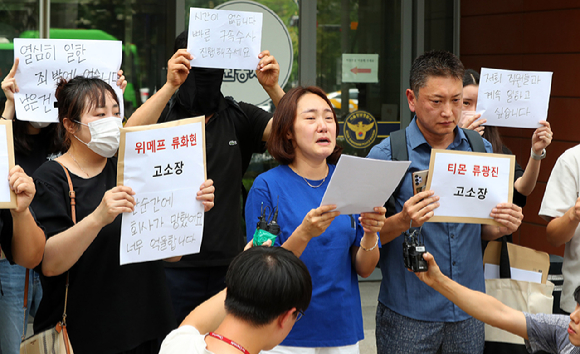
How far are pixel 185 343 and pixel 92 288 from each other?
2.89 feet

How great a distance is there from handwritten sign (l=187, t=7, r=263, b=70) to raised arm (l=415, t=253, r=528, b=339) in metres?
1.54

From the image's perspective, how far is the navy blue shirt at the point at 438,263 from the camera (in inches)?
113

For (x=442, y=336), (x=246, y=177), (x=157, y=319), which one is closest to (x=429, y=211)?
(x=442, y=336)

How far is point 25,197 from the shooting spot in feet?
7.89

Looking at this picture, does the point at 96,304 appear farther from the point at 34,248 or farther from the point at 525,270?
the point at 525,270

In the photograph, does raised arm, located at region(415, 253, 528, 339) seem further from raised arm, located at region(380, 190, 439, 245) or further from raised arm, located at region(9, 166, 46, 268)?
raised arm, located at region(9, 166, 46, 268)

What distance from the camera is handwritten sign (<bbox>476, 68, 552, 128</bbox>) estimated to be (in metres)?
3.76

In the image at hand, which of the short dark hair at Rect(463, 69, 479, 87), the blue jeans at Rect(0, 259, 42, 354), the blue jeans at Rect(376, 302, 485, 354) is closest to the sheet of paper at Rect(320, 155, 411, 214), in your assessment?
the blue jeans at Rect(376, 302, 485, 354)

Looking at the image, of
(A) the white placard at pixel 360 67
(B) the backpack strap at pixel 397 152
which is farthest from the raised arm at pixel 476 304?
(A) the white placard at pixel 360 67

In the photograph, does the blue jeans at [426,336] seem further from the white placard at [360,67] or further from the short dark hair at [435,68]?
the white placard at [360,67]

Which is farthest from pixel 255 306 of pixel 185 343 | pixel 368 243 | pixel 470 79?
pixel 470 79

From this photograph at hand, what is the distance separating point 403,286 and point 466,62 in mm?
5460

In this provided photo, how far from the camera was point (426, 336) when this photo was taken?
2.85m

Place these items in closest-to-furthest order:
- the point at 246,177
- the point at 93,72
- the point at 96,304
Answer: the point at 96,304 < the point at 93,72 < the point at 246,177
